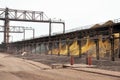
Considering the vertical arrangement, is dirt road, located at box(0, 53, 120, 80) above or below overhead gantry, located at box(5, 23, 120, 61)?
below

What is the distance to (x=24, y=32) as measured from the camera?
143 meters

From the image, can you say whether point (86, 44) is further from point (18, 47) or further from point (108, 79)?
point (18, 47)

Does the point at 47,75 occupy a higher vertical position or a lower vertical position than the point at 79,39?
lower

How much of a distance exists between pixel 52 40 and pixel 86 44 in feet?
68.2

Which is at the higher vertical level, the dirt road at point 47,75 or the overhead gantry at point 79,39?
the overhead gantry at point 79,39

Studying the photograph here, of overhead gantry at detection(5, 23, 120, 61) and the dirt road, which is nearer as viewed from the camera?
the dirt road

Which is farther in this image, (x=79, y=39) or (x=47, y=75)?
(x=79, y=39)

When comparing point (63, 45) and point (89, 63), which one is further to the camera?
point (63, 45)

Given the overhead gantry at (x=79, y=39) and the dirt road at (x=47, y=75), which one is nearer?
the dirt road at (x=47, y=75)

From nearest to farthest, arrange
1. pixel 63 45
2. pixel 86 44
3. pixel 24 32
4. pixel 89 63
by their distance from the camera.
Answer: pixel 89 63 < pixel 86 44 < pixel 63 45 < pixel 24 32

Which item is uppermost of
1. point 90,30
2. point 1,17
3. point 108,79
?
point 1,17

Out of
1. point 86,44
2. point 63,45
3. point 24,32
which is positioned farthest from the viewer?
point 24,32

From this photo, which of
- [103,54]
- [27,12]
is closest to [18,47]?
[27,12]

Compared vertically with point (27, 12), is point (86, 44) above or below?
below
